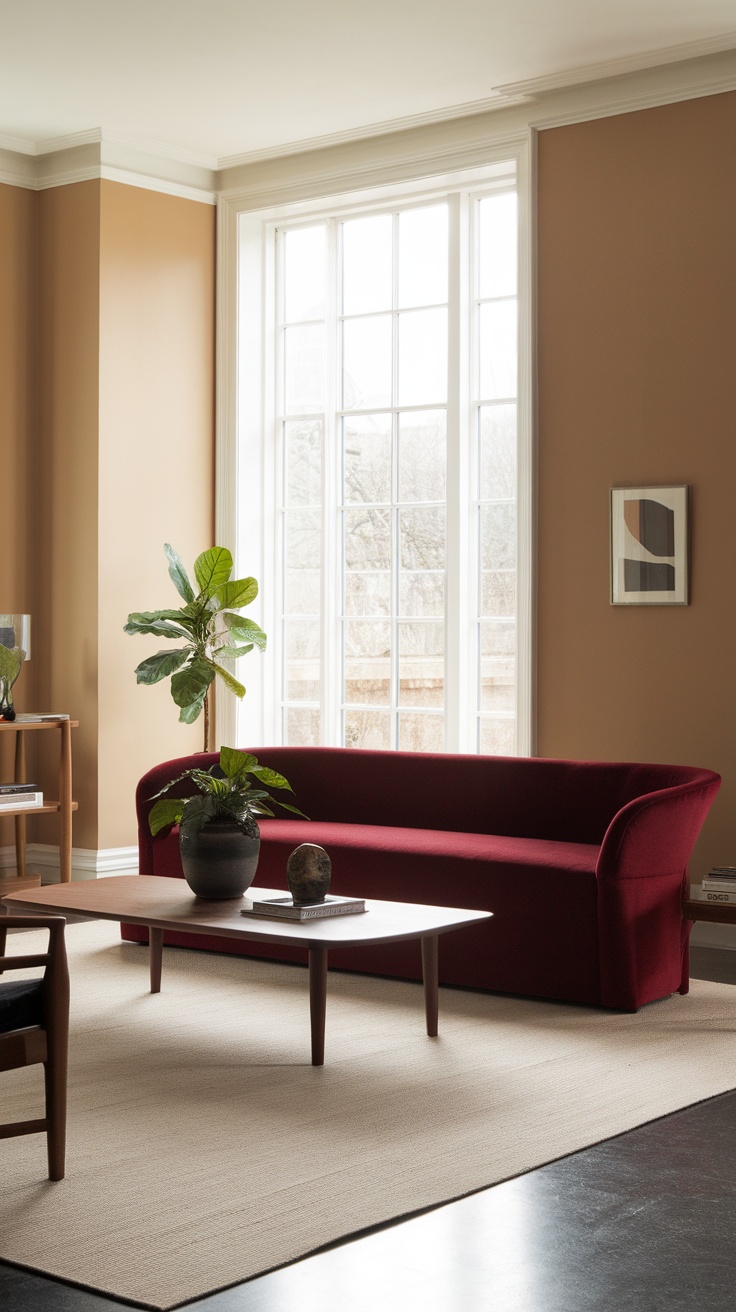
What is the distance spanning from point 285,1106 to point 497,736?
3356mm

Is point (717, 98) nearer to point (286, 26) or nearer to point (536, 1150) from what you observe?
point (286, 26)

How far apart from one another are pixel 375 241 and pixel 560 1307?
5895 mm

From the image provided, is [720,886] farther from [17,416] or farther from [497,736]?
[17,416]

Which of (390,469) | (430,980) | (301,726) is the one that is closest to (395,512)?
(390,469)

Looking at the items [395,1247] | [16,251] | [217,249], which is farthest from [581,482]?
[395,1247]

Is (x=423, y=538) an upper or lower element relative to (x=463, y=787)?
upper

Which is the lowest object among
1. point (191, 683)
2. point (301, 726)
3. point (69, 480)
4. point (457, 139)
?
point (301, 726)

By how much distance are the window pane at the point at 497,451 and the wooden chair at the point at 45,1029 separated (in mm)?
4206

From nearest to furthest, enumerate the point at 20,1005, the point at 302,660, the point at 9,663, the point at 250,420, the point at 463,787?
1. the point at 20,1005
2. the point at 463,787
3. the point at 9,663
4. the point at 302,660
5. the point at 250,420

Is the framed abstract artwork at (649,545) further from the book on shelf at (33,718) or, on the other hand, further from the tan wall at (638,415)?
the book on shelf at (33,718)

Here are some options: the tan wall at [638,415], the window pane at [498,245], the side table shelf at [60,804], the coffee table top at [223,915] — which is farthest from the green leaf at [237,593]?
the coffee table top at [223,915]

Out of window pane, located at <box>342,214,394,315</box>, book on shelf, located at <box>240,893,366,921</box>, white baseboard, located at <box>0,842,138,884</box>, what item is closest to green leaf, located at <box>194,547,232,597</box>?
white baseboard, located at <box>0,842,138,884</box>

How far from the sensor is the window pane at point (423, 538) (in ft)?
23.9

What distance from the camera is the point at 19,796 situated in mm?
6887
